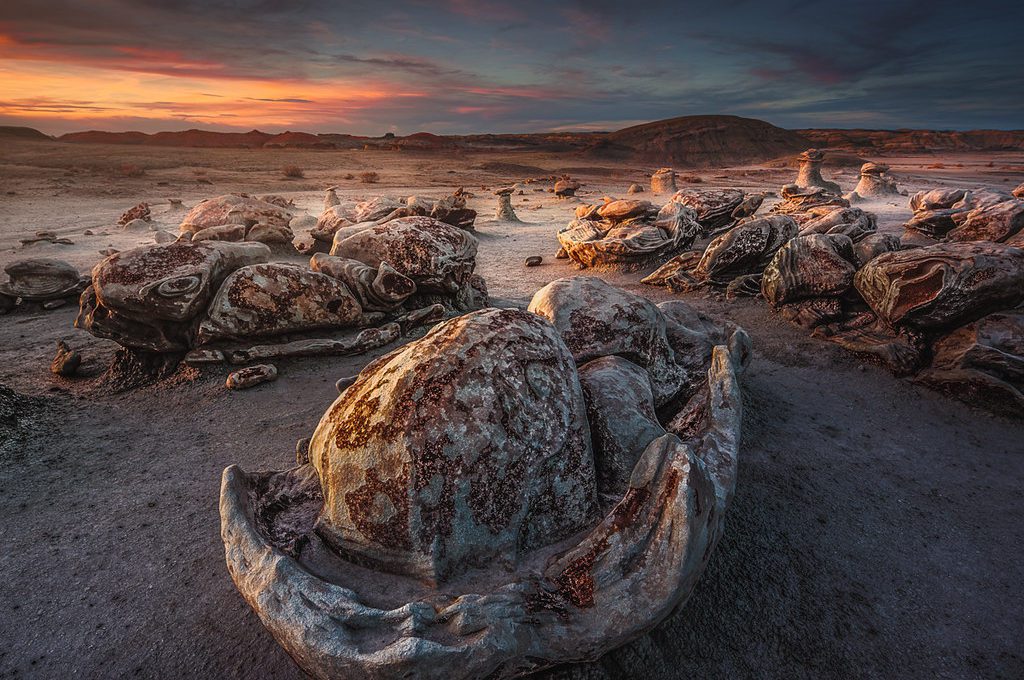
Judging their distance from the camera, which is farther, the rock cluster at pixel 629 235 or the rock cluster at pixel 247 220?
the rock cluster at pixel 247 220

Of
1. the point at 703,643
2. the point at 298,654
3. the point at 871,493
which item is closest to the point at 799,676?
the point at 703,643

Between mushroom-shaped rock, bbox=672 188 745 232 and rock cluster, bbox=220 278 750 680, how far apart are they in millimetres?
9589

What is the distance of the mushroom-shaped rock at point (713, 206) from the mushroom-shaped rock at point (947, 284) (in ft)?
19.1

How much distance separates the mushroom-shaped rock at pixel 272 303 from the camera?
17.2 feet

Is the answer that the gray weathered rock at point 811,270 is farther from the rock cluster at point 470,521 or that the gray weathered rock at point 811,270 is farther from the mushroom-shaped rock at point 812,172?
the mushroom-shaped rock at point 812,172

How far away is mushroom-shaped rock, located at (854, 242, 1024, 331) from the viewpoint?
4742 mm

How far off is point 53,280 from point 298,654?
790 centimetres

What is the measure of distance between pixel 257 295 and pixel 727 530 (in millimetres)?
4793

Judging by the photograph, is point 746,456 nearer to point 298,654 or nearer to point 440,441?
point 440,441

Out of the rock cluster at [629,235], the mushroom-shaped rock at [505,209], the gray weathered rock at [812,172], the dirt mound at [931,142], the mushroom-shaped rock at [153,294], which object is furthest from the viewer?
the dirt mound at [931,142]

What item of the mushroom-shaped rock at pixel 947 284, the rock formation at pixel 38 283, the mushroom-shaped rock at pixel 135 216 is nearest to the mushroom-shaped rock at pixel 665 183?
the mushroom-shaped rock at pixel 947 284

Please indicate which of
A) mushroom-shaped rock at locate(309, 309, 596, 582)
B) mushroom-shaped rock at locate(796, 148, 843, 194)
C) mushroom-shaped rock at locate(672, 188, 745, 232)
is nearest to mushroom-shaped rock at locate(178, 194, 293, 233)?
mushroom-shaped rock at locate(672, 188, 745, 232)

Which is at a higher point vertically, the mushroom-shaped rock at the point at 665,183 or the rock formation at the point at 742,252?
the mushroom-shaped rock at the point at 665,183

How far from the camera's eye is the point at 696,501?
1979 mm
